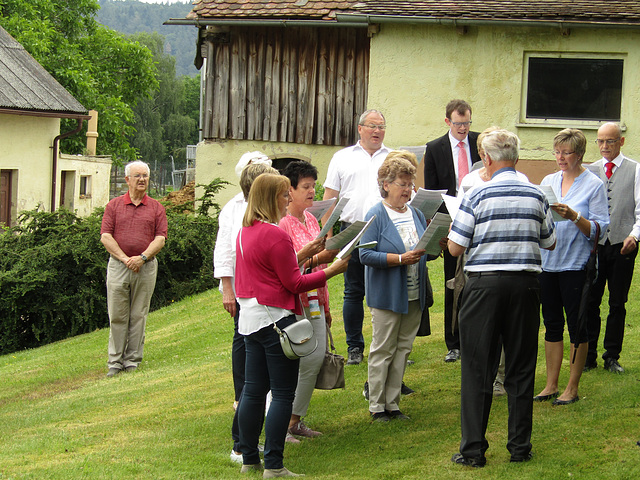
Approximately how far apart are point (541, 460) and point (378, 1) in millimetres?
14396

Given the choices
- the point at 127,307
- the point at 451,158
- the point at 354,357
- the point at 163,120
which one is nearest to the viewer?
the point at 451,158

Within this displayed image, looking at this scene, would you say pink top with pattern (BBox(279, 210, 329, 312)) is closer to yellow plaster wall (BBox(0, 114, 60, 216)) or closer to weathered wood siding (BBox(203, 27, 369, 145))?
weathered wood siding (BBox(203, 27, 369, 145))

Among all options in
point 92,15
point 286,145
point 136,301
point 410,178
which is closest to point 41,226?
point 136,301

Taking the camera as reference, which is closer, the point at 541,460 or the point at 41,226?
the point at 541,460

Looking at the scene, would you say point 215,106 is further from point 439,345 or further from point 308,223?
point 308,223

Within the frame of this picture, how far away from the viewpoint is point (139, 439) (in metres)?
6.75

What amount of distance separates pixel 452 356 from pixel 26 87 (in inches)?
906

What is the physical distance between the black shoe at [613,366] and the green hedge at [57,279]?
8674 mm

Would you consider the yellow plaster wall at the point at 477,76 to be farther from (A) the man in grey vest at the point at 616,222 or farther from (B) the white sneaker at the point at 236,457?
(B) the white sneaker at the point at 236,457

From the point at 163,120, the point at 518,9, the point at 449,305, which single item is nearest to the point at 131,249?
the point at 449,305

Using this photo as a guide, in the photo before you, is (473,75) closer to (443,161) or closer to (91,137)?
(443,161)

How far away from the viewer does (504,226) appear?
209 inches

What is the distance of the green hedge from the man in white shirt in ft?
22.3

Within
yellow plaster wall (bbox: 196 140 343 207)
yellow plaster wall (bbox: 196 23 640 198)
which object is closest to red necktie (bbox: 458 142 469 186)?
yellow plaster wall (bbox: 196 23 640 198)
